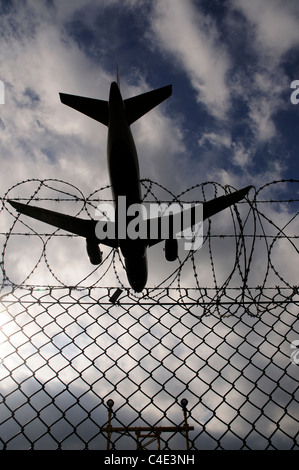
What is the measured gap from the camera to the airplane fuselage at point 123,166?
8359 mm

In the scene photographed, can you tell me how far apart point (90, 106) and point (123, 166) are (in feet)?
17.5

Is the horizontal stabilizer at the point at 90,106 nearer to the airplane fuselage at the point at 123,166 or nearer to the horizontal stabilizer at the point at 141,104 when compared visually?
the horizontal stabilizer at the point at 141,104

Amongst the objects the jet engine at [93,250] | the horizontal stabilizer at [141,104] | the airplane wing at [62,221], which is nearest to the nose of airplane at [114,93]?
the horizontal stabilizer at [141,104]

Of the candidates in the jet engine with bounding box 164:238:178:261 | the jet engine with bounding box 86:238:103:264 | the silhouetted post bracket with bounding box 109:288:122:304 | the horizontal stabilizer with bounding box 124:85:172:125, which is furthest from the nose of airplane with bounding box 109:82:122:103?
the silhouetted post bracket with bounding box 109:288:122:304

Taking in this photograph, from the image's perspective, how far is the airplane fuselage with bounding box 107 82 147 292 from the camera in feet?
27.4

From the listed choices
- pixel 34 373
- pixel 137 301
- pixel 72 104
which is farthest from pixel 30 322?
pixel 72 104

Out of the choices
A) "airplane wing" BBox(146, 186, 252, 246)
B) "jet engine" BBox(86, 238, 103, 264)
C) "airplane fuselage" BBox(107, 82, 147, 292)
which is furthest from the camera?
"airplane fuselage" BBox(107, 82, 147, 292)

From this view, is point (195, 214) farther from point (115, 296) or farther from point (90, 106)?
point (90, 106)

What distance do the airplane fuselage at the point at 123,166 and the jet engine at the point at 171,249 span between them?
3.17ft

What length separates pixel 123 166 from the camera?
8344mm

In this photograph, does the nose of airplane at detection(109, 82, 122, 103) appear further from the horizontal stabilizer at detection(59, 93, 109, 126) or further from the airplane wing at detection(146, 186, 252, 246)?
the airplane wing at detection(146, 186, 252, 246)

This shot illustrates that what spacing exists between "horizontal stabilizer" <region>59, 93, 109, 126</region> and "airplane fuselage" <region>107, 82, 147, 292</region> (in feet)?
10.1
